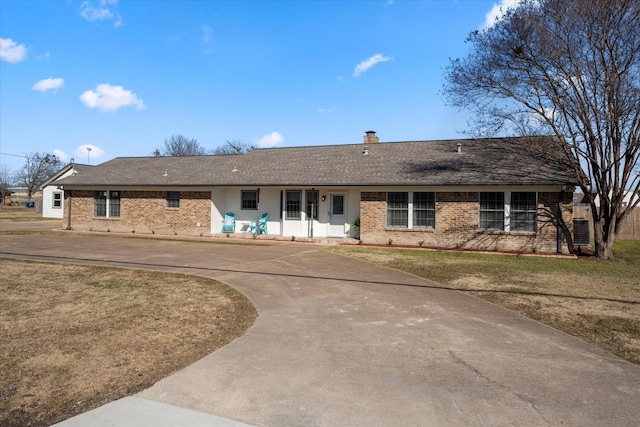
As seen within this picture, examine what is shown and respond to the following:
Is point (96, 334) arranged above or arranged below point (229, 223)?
below

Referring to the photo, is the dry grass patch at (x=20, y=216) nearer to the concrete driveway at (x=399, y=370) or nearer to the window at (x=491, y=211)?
the concrete driveway at (x=399, y=370)

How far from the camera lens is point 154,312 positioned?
6.73m

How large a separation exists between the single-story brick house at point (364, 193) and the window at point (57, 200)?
14521 millimetres

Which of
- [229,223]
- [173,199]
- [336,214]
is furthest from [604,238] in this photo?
[173,199]

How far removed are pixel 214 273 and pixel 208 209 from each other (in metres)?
11.5

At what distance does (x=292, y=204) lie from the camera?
20.4 meters

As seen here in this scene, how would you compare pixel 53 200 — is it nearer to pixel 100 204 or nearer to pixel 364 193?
pixel 100 204

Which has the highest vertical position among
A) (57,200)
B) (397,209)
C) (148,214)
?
(57,200)

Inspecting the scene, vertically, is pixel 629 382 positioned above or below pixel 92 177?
below

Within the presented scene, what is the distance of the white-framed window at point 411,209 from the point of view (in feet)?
57.6

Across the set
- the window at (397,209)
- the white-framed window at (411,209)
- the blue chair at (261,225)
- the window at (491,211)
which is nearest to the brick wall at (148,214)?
the blue chair at (261,225)

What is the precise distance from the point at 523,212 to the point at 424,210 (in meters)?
3.72

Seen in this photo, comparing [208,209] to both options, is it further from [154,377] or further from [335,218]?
[154,377]

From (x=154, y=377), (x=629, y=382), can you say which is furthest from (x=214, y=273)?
(x=629, y=382)
